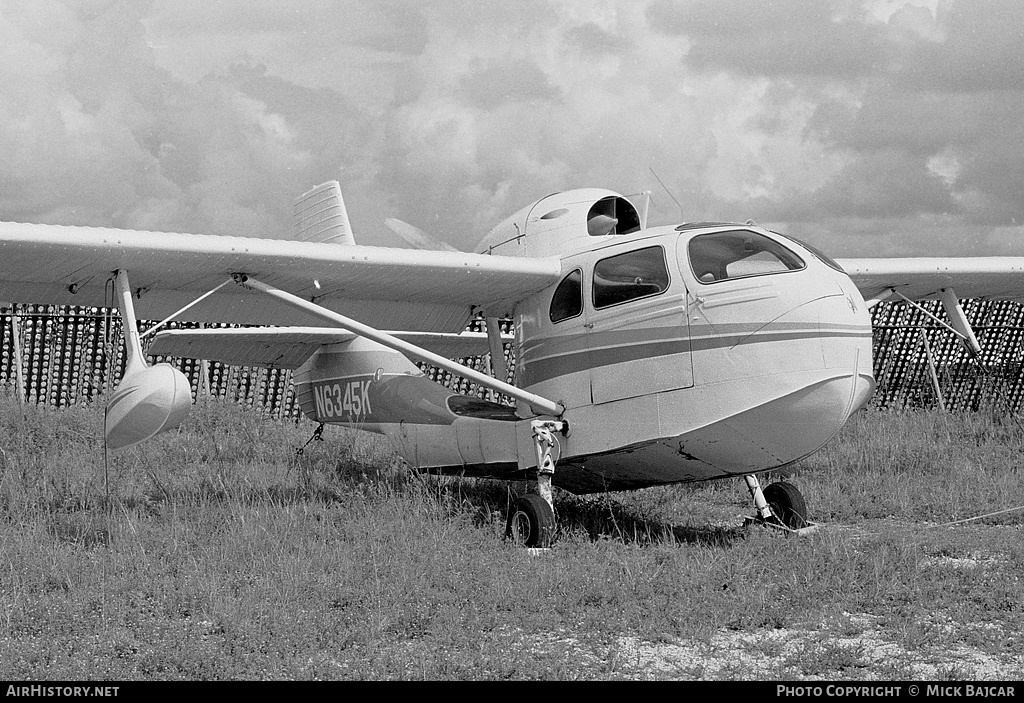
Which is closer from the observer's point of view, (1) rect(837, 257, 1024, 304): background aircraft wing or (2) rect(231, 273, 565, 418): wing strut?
(2) rect(231, 273, 565, 418): wing strut

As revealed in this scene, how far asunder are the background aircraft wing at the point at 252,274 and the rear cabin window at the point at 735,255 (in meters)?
1.65

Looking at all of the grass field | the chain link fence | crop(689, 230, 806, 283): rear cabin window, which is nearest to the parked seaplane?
crop(689, 230, 806, 283): rear cabin window

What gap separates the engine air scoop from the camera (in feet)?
25.4

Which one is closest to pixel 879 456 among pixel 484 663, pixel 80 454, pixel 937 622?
pixel 937 622

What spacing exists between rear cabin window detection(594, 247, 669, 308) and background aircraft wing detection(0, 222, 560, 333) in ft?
2.27

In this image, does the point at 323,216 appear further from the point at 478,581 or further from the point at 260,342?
the point at 478,581

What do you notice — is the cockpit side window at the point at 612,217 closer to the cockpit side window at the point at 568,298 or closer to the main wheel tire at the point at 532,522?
the cockpit side window at the point at 568,298

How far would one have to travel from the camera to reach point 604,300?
8344 mm

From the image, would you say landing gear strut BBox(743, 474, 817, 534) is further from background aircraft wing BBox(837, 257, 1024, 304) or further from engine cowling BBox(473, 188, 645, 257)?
engine cowling BBox(473, 188, 645, 257)

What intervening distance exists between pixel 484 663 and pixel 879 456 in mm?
8484

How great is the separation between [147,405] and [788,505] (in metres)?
5.29

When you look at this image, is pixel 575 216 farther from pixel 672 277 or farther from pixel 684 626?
pixel 684 626

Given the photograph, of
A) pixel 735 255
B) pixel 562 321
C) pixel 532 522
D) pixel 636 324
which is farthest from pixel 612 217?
pixel 532 522
